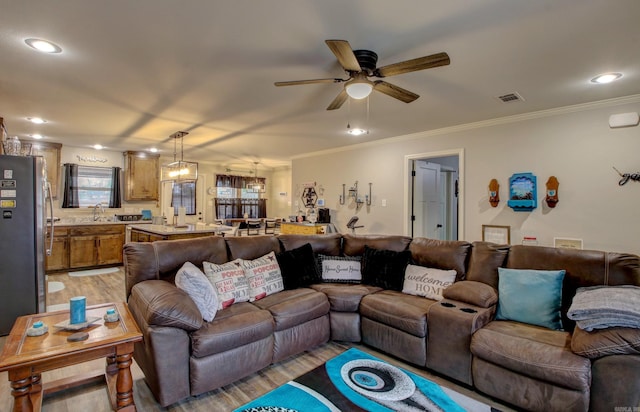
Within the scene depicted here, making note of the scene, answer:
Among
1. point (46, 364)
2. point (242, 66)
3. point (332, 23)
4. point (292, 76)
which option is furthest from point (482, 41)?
point (46, 364)

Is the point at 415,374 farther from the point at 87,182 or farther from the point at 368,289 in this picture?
the point at 87,182

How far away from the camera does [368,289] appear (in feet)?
10.1

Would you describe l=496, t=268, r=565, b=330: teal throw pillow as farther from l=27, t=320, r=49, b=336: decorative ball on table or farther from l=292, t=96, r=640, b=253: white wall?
l=27, t=320, r=49, b=336: decorative ball on table

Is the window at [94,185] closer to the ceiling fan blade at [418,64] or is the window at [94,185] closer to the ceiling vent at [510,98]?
the ceiling fan blade at [418,64]

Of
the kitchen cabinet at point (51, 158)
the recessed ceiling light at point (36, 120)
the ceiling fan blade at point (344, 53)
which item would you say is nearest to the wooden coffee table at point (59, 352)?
the ceiling fan blade at point (344, 53)

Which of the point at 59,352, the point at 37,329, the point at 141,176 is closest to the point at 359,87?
the point at 59,352

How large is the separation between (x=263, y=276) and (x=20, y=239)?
8.45ft

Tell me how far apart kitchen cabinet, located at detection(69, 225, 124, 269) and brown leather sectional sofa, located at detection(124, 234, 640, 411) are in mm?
4567

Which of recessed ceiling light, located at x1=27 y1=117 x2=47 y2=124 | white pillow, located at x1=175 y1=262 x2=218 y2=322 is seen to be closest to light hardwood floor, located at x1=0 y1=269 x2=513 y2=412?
white pillow, located at x1=175 y1=262 x2=218 y2=322

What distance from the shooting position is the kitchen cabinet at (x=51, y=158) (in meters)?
6.07

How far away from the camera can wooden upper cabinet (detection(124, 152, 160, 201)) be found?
279 inches

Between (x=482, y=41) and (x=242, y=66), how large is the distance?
1924 mm

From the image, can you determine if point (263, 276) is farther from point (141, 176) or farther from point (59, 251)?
point (141, 176)

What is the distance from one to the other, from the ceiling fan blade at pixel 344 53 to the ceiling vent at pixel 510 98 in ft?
6.93
